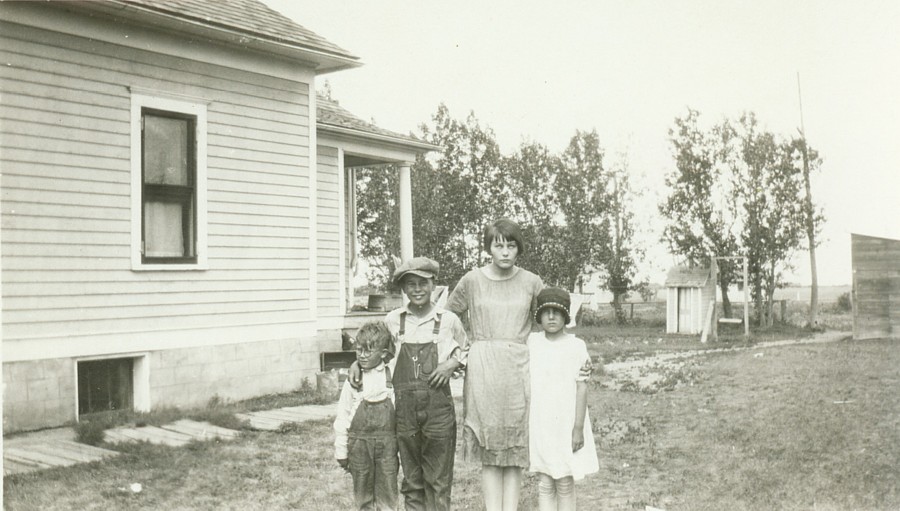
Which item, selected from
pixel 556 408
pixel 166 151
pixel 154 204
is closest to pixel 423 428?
pixel 556 408

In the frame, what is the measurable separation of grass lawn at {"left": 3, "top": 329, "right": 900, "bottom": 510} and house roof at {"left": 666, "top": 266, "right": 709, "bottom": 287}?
14431 millimetres

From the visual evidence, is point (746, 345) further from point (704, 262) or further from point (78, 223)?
point (78, 223)

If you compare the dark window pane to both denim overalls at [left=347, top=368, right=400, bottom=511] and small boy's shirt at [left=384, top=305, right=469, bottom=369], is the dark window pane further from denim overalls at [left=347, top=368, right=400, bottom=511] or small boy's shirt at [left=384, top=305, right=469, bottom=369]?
denim overalls at [left=347, top=368, right=400, bottom=511]

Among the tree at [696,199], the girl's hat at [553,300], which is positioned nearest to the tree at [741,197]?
the tree at [696,199]

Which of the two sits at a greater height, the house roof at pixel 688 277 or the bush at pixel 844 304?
the house roof at pixel 688 277

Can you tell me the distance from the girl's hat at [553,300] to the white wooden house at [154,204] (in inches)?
198

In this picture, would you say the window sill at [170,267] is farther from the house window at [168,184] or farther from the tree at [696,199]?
the tree at [696,199]

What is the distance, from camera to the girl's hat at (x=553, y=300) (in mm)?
3971

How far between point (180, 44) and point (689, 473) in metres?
6.66

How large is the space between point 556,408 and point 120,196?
5.43 metres

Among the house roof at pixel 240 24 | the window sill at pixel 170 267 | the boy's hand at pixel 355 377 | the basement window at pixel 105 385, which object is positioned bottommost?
the basement window at pixel 105 385

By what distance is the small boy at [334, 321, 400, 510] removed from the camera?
4.03 meters

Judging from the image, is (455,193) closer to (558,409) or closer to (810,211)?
(810,211)

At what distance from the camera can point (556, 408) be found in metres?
4.01
